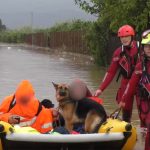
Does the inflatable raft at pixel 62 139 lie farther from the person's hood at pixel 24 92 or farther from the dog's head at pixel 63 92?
the dog's head at pixel 63 92

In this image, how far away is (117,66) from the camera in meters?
8.73

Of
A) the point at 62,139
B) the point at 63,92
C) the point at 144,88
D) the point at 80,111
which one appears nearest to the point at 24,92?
the point at 63,92

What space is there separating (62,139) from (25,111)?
42.0 inches

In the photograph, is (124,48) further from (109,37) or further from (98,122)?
(109,37)

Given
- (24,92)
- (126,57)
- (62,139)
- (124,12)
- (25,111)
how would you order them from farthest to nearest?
(124,12)
(126,57)
(25,111)
(24,92)
(62,139)

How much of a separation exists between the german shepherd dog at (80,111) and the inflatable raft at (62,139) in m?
0.41

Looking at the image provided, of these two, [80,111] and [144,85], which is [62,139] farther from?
[144,85]

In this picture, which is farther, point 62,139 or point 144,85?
point 144,85

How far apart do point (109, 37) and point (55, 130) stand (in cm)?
1926

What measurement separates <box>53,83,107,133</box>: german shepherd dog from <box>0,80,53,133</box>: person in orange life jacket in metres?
0.27

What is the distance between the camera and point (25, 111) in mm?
7512

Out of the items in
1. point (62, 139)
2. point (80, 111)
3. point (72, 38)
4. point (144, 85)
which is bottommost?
point (72, 38)

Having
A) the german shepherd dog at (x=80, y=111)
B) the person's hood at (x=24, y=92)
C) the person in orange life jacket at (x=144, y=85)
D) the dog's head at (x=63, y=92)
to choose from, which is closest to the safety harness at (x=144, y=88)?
the person in orange life jacket at (x=144, y=85)

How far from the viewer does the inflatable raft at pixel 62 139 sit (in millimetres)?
6633
